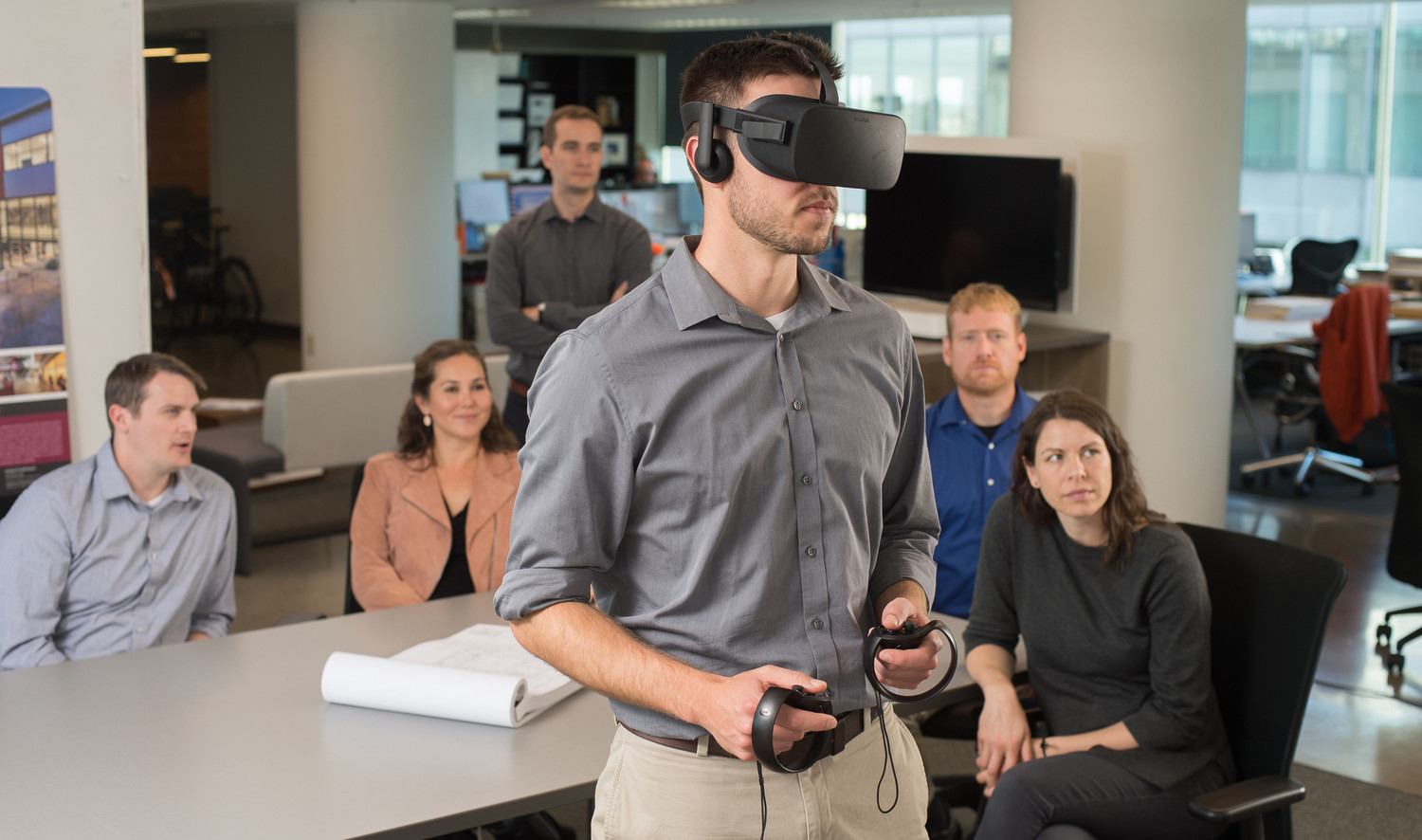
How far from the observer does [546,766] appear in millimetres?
2148

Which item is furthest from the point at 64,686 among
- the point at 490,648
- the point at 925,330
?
the point at 925,330

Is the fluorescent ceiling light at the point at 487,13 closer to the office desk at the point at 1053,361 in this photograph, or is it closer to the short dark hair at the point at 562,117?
the short dark hair at the point at 562,117

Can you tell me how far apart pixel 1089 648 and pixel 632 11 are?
31.2 ft

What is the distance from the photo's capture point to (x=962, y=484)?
338cm

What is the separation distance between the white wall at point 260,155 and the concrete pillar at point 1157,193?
9.39 metres

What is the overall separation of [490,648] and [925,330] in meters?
3.07

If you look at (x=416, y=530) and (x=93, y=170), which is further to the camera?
(x=93, y=170)

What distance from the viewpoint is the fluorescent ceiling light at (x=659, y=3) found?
9.98m

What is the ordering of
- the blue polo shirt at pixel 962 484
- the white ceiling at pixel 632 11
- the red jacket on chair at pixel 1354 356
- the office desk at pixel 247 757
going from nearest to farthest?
the office desk at pixel 247 757 → the blue polo shirt at pixel 962 484 → the red jacket on chair at pixel 1354 356 → the white ceiling at pixel 632 11

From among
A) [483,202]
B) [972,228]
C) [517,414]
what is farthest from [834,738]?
[483,202]

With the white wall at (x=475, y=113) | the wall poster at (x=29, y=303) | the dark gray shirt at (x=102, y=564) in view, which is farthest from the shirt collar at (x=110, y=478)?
the white wall at (x=475, y=113)

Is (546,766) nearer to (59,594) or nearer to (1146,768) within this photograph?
(1146,768)

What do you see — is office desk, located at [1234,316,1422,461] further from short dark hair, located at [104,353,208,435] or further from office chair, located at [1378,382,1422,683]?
short dark hair, located at [104,353,208,435]

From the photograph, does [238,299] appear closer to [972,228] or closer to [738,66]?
Answer: [972,228]
